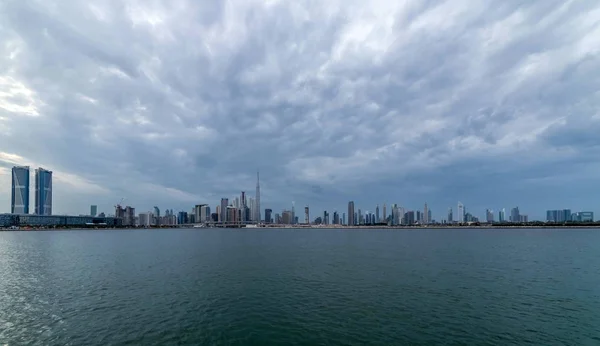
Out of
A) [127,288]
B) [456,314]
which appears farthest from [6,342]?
[456,314]

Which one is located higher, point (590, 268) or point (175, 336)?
point (175, 336)

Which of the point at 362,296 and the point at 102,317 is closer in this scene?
the point at 102,317

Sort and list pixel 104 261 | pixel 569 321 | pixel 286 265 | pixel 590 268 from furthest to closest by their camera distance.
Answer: pixel 104 261, pixel 286 265, pixel 590 268, pixel 569 321

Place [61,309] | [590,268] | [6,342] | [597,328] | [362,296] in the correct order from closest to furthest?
[6,342] < [597,328] < [61,309] < [362,296] < [590,268]

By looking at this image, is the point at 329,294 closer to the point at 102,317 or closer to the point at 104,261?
the point at 102,317

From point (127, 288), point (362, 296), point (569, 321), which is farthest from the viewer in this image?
point (127, 288)

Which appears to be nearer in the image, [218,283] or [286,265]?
[218,283]

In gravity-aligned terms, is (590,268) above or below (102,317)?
below

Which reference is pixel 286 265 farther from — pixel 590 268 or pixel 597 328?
pixel 590 268

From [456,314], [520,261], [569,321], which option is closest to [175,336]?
[456,314]
